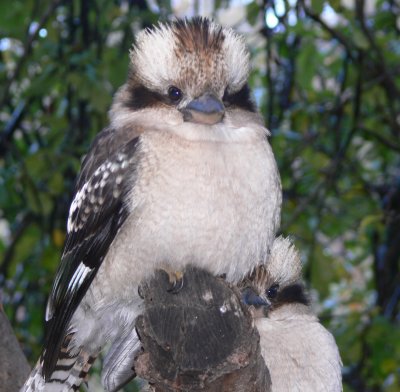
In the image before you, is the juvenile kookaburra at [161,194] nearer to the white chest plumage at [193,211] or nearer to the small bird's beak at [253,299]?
the white chest plumage at [193,211]

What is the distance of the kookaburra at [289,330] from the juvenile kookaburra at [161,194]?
324 millimetres

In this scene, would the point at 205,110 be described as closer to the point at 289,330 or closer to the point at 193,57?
the point at 193,57

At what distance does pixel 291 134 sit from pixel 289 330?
1.74 metres

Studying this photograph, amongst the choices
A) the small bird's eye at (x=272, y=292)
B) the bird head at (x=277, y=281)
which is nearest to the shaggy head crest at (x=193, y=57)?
the bird head at (x=277, y=281)

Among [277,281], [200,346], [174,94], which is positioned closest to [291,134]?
[277,281]

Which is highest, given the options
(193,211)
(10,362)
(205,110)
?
(205,110)

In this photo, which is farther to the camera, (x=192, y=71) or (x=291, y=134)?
(x=291, y=134)

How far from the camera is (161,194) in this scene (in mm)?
2684

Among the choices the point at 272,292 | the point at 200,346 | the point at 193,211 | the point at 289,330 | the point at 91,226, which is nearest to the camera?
the point at 200,346

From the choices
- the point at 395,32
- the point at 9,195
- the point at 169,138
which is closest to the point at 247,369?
the point at 169,138

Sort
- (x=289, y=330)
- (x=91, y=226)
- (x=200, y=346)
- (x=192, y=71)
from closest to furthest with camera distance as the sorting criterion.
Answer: (x=200, y=346)
(x=192, y=71)
(x=91, y=226)
(x=289, y=330)

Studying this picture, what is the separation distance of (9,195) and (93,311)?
1.86 meters

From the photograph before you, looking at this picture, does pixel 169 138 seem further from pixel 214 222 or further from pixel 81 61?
pixel 81 61

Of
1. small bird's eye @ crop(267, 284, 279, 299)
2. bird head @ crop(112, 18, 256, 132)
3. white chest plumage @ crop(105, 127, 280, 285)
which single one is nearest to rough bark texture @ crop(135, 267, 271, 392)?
white chest plumage @ crop(105, 127, 280, 285)
